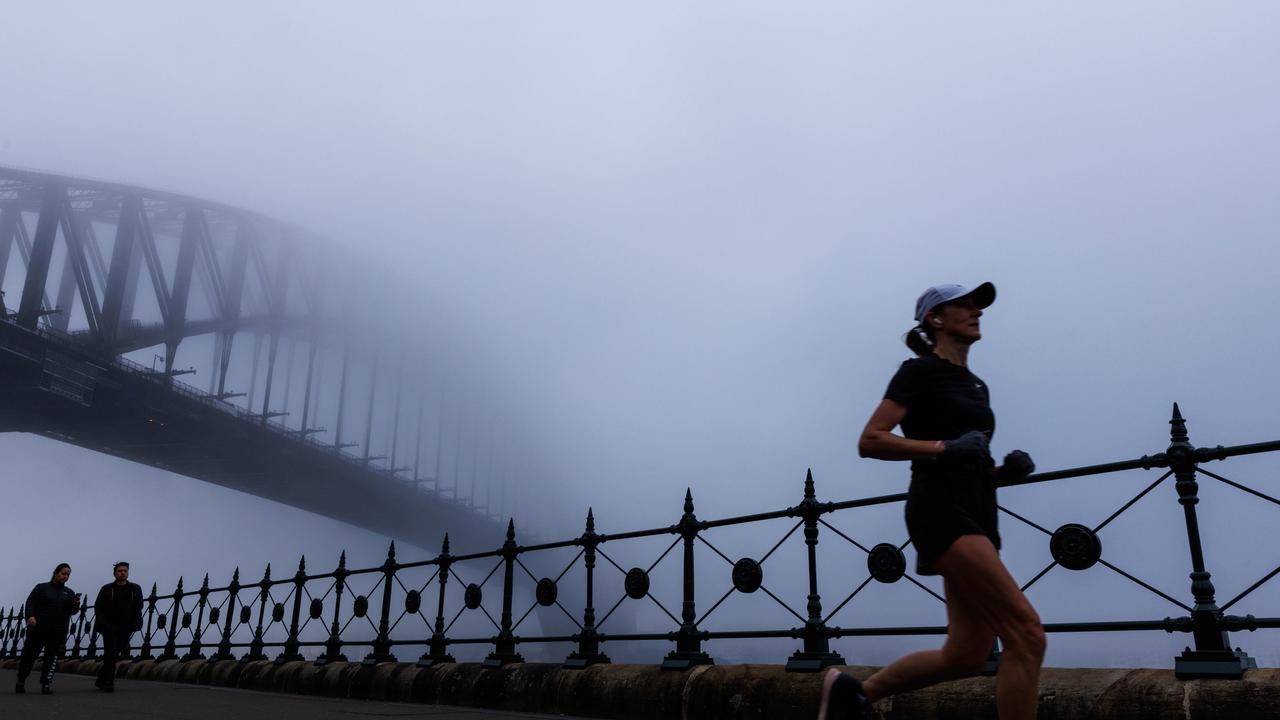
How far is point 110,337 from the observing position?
154 feet

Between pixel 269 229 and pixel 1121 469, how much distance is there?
70.7 metres

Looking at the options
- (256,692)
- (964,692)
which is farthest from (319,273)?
(964,692)

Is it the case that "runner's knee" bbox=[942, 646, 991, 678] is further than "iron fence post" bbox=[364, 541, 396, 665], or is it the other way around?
"iron fence post" bbox=[364, 541, 396, 665]

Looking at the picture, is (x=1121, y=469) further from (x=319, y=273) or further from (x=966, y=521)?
(x=319, y=273)

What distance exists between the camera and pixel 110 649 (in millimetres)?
10914

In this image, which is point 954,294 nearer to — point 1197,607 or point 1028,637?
point 1028,637

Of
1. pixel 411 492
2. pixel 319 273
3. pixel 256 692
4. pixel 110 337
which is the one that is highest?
pixel 319 273

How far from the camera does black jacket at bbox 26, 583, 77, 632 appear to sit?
10.9 metres

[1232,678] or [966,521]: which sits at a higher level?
[966,521]

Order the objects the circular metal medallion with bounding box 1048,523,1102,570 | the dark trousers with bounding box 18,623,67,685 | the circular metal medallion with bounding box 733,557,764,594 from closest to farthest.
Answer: the circular metal medallion with bounding box 1048,523,1102,570 → the circular metal medallion with bounding box 733,557,764,594 → the dark trousers with bounding box 18,623,67,685

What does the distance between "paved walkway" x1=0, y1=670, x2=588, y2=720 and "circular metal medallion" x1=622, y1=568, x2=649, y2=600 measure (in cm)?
103

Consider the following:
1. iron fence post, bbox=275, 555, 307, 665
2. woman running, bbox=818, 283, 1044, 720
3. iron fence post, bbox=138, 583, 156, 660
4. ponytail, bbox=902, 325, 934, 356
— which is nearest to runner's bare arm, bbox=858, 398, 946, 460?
woman running, bbox=818, 283, 1044, 720

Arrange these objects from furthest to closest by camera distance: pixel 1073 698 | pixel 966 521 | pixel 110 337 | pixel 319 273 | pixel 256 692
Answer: pixel 319 273 < pixel 110 337 < pixel 256 692 < pixel 1073 698 < pixel 966 521

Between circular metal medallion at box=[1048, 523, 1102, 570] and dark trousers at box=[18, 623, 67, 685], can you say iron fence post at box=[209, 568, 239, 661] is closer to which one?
dark trousers at box=[18, 623, 67, 685]
